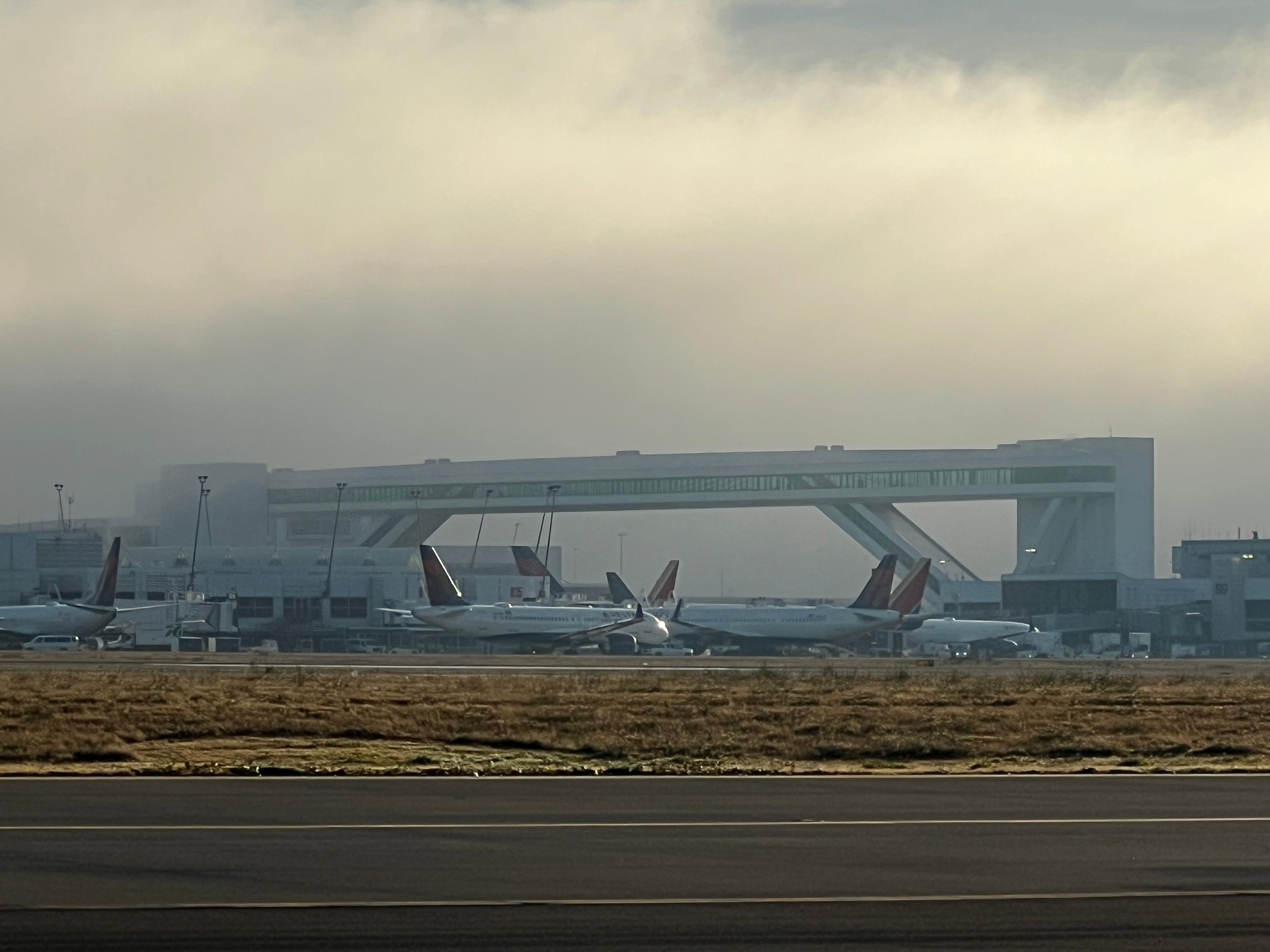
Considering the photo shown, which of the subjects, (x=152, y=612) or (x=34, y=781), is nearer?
(x=34, y=781)

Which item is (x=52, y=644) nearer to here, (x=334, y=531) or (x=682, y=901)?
(x=334, y=531)

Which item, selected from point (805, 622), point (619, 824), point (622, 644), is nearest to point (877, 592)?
point (805, 622)

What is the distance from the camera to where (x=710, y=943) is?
988 cm

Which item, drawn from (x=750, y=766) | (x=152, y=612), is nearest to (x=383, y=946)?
(x=750, y=766)

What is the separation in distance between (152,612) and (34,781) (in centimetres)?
8484

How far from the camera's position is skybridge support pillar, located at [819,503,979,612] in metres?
125

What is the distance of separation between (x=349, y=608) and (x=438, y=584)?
22.4 metres

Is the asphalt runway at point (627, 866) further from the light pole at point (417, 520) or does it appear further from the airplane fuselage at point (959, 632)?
the light pole at point (417, 520)

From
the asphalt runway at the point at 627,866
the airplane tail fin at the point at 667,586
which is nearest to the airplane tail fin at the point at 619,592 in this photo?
the airplane tail fin at the point at 667,586

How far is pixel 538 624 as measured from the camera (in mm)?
85125

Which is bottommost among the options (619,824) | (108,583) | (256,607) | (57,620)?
(619,824)

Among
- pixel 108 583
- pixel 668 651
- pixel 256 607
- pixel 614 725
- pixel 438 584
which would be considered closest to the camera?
pixel 614 725

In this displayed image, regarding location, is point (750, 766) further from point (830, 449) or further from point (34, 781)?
point (830, 449)

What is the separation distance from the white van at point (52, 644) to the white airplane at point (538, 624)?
1813 cm
